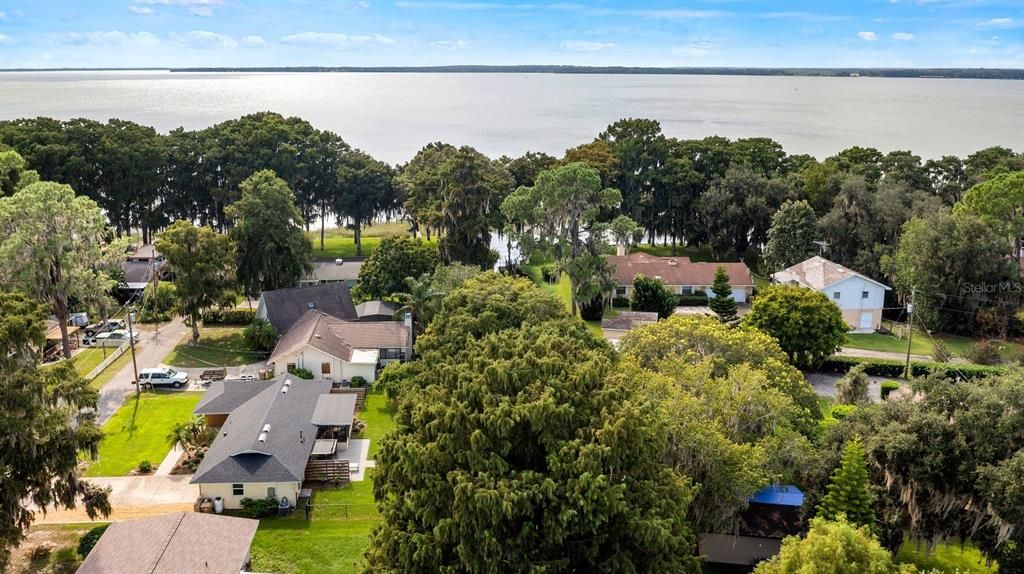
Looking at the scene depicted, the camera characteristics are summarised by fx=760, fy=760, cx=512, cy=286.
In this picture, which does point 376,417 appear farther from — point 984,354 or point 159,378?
point 984,354

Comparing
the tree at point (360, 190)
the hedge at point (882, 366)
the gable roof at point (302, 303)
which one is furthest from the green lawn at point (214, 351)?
the hedge at point (882, 366)

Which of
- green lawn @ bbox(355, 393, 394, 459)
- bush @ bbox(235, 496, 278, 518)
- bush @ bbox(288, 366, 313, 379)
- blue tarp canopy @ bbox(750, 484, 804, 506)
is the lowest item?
bush @ bbox(235, 496, 278, 518)

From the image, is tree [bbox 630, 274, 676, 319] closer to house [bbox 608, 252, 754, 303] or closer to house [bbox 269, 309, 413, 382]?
house [bbox 608, 252, 754, 303]

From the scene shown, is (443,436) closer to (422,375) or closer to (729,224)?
(422,375)

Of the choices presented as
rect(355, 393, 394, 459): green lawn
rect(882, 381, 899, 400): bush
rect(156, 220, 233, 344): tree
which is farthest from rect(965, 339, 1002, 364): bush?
rect(156, 220, 233, 344): tree

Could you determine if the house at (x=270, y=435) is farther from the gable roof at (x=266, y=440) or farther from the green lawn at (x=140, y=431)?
the green lawn at (x=140, y=431)

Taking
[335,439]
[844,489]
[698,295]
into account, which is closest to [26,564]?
[335,439]

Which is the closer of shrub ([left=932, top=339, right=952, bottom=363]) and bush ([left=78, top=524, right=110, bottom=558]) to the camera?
bush ([left=78, top=524, right=110, bottom=558])
